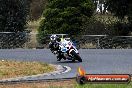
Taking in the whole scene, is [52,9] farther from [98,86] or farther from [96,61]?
[98,86]

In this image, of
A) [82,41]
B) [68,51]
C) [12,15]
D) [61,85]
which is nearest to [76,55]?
[68,51]

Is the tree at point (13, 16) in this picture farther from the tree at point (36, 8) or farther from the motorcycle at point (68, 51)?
the tree at point (36, 8)

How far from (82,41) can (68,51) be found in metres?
10.3

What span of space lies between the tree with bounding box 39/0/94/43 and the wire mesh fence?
8.05 ft

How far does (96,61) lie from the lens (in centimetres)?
2178

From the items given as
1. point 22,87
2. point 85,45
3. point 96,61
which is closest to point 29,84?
point 22,87

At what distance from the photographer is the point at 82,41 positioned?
32.2 m

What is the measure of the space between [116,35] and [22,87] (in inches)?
887

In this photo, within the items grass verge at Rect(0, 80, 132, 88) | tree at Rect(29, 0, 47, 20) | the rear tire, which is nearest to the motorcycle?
the rear tire

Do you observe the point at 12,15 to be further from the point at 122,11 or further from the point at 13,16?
the point at 122,11

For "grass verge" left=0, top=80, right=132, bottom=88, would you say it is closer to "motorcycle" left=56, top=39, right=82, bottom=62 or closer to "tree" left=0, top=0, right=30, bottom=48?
"motorcycle" left=56, top=39, right=82, bottom=62

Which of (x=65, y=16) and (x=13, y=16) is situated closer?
(x=13, y=16)

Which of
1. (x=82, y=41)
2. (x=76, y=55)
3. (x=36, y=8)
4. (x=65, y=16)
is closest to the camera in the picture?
(x=76, y=55)

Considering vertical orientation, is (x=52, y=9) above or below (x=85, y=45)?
above
